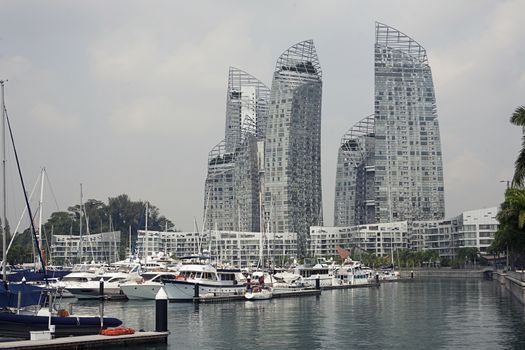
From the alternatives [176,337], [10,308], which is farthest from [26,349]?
[176,337]

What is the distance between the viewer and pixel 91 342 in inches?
1898

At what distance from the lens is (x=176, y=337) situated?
60.7 meters

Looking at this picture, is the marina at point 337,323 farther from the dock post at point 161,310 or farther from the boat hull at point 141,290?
the dock post at point 161,310

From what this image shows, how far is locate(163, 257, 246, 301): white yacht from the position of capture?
105 meters

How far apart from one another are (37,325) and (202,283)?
55.9m

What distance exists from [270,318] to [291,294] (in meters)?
42.3

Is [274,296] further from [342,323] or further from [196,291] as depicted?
[342,323]

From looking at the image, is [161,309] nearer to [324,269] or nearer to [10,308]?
[10,308]

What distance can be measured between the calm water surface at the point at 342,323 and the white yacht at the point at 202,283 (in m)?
4.20

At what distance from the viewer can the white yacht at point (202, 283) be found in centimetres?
10469

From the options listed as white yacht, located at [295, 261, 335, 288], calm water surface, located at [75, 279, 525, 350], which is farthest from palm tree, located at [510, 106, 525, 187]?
white yacht, located at [295, 261, 335, 288]

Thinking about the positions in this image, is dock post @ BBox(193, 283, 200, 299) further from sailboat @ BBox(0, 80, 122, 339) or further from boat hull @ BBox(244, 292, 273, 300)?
sailboat @ BBox(0, 80, 122, 339)

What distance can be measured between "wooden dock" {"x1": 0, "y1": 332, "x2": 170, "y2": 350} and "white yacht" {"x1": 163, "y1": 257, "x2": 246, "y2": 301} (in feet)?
173

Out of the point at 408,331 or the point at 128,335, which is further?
the point at 408,331
